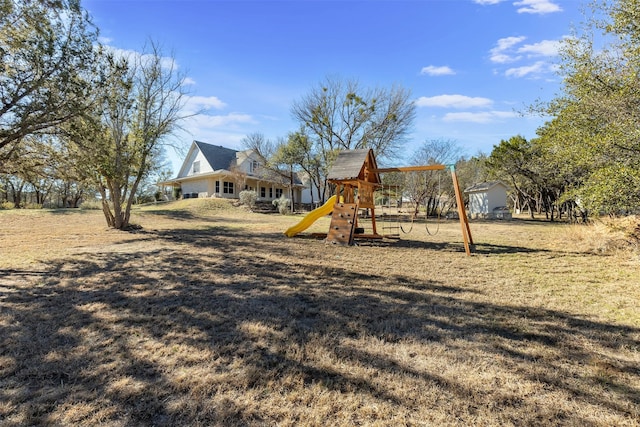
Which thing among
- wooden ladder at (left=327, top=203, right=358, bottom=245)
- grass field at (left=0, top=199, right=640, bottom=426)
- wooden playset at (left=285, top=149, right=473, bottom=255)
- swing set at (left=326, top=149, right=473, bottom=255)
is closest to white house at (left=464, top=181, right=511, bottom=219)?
swing set at (left=326, top=149, right=473, bottom=255)

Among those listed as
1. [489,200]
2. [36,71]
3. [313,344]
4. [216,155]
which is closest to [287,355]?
[313,344]

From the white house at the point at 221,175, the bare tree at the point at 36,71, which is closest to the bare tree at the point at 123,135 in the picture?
the bare tree at the point at 36,71

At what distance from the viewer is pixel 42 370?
2.62m

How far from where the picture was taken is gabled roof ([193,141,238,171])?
31.8 meters

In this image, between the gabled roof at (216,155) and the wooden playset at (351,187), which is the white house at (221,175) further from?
the wooden playset at (351,187)

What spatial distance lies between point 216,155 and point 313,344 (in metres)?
32.5

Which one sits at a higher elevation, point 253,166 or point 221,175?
point 253,166

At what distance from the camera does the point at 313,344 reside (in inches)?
124

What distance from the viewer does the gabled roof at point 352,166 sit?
34.6 ft

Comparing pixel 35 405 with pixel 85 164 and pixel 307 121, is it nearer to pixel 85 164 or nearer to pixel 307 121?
pixel 85 164

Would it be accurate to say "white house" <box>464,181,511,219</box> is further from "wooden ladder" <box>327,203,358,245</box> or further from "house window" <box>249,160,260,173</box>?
"house window" <box>249,160,260,173</box>

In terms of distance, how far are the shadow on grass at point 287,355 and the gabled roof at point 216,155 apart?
27.9 meters

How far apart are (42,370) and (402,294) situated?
14.1ft

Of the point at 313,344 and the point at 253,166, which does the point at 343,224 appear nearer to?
the point at 313,344
